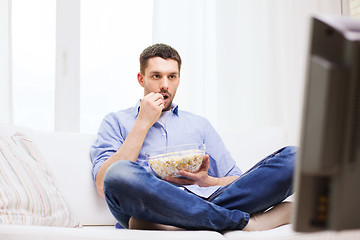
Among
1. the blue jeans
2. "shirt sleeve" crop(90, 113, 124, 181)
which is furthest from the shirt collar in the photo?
the blue jeans

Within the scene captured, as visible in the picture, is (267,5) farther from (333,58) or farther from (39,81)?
(333,58)

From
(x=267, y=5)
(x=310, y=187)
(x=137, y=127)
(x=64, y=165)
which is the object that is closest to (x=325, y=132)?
(x=310, y=187)

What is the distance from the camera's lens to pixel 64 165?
2.00 metres

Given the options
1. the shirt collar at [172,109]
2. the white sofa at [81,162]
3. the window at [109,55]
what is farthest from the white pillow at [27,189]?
the window at [109,55]

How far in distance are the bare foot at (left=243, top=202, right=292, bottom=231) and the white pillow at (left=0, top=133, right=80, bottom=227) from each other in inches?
27.0

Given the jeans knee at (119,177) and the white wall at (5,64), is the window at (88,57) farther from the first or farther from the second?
the jeans knee at (119,177)

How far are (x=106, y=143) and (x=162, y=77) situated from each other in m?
0.43

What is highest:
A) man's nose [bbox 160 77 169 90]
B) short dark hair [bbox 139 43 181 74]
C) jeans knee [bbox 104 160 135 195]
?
short dark hair [bbox 139 43 181 74]

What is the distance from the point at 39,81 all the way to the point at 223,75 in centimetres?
125

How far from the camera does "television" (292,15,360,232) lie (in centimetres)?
60

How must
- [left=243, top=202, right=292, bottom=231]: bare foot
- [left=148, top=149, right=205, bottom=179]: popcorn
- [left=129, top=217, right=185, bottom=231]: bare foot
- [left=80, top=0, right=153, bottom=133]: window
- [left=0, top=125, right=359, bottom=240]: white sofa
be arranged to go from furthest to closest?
[left=80, top=0, right=153, bottom=133]: window < [left=0, top=125, right=359, bottom=240]: white sofa < [left=148, top=149, right=205, bottom=179]: popcorn < [left=243, top=202, right=292, bottom=231]: bare foot < [left=129, top=217, right=185, bottom=231]: bare foot

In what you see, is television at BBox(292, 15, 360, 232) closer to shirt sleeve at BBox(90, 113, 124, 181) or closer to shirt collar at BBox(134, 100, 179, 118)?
shirt sleeve at BBox(90, 113, 124, 181)

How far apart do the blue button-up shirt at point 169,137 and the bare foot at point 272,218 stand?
416 millimetres

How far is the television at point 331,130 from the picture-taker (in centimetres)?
60
